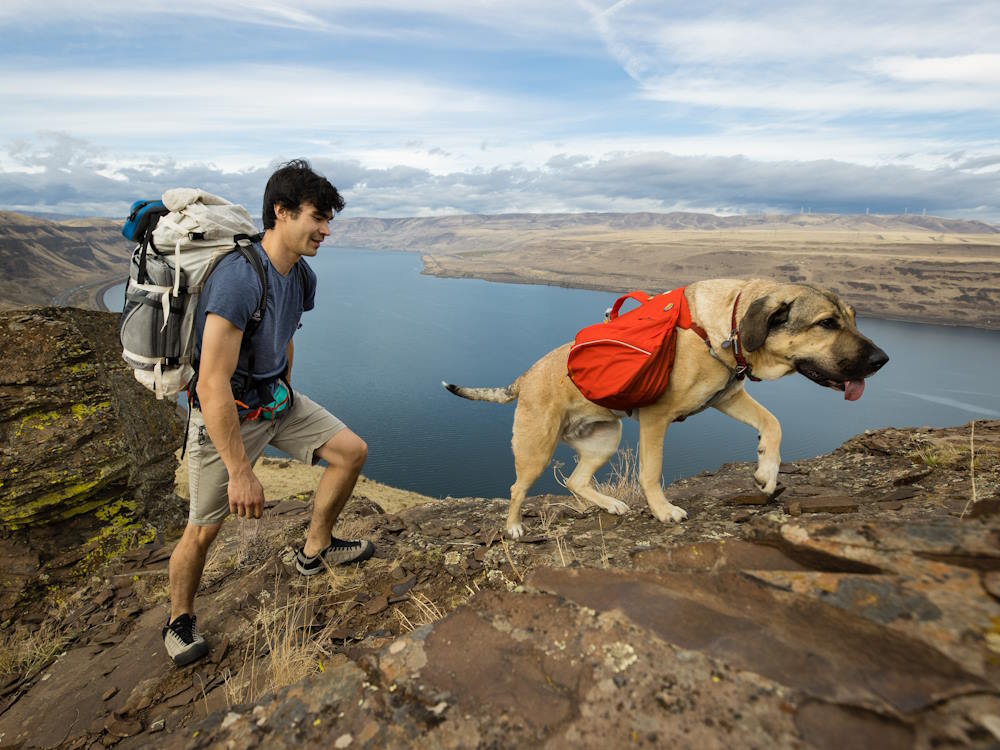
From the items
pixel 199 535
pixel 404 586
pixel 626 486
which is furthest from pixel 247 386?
pixel 626 486

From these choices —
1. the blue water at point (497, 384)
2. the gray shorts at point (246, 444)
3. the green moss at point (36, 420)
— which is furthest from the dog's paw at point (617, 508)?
the blue water at point (497, 384)

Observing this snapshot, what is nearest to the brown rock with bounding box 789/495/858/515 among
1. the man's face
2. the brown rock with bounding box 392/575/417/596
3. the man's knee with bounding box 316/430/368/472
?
the brown rock with bounding box 392/575/417/596

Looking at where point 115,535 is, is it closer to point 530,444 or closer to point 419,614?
point 419,614

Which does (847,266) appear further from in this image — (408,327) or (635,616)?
(635,616)

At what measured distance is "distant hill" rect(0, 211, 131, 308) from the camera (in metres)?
115

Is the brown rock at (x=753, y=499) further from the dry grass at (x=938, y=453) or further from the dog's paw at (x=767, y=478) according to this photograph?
the dry grass at (x=938, y=453)

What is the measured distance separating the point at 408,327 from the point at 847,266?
95192mm

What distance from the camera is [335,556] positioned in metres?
4.73

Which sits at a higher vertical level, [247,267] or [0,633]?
[247,267]

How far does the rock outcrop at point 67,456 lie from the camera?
5.76 metres

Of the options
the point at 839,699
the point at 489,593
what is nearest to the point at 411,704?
the point at 489,593

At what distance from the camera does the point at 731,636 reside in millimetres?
1789

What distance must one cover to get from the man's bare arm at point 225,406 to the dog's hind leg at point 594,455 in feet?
9.43

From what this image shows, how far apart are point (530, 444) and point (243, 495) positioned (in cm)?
234
